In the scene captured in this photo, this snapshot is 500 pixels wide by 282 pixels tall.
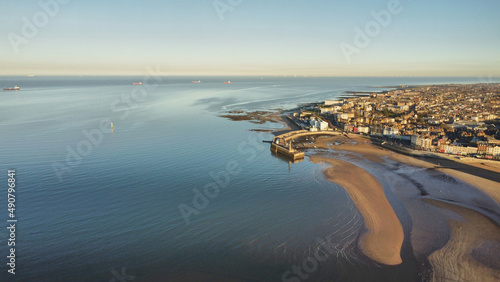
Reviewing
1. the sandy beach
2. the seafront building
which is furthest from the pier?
the sandy beach

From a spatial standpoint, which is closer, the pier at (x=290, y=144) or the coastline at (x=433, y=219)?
the coastline at (x=433, y=219)

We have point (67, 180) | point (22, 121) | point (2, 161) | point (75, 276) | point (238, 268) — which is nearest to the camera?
point (75, 276)

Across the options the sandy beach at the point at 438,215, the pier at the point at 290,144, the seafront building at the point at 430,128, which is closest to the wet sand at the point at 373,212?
the sandy beach at the point at 438,215

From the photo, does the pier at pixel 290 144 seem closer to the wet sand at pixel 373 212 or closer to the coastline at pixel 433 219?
the coastline at pixel 433 219

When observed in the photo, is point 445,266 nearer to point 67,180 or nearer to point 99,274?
point 99,274

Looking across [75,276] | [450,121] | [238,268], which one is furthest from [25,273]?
[450,121]

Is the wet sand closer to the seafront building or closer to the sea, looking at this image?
the sea

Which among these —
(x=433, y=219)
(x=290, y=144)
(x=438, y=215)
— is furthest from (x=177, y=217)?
(x=290, y=144)

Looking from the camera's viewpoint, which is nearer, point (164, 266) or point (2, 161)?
point (164, 266)
